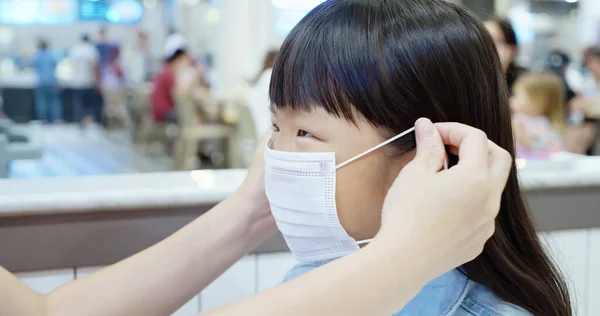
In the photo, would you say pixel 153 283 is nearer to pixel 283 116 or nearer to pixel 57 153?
pixel 283 116

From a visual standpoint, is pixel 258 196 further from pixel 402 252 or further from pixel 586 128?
pixel 586 128

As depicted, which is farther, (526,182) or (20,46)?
(20,46)

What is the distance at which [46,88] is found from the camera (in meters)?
10.7

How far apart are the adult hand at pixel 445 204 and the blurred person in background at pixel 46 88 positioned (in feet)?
35.0

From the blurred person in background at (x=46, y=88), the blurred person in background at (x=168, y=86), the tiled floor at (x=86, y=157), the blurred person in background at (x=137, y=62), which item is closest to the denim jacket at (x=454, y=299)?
the tiled floor at (x=86, y=157)

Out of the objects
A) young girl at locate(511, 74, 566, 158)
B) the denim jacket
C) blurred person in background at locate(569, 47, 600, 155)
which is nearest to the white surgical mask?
the denim jacket

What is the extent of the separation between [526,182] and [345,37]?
693mm

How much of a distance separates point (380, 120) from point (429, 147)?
12 centimetres

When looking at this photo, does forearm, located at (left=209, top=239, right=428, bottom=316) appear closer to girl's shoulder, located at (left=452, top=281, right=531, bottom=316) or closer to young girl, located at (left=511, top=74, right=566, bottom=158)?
girl's shoulder, located at (left=452, top=281, right=531, bottom=316)

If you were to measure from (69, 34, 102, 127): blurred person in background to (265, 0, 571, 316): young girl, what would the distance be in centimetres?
1017

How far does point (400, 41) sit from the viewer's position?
85cm

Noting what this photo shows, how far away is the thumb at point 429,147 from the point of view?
29.1 inches

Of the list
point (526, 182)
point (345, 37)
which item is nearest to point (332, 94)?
point (345, 37)

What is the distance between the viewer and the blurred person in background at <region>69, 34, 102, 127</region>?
10.5 metres
